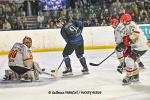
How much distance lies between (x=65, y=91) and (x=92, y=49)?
21.6 ft

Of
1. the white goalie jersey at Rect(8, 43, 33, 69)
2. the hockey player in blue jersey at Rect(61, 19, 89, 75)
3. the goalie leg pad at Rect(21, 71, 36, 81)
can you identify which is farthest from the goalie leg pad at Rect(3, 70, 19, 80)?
the hockey player in blue jersey at Rect(61, 19, 89, 75)

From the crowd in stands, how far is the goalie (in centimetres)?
599

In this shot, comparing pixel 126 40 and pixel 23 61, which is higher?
pixel 126 40

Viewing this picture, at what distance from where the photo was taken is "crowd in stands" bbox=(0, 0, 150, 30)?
15.2 metres

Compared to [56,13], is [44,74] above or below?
below

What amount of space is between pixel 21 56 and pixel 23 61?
10cm

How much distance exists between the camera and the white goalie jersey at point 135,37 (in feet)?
27.2

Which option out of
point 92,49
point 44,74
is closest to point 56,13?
point 92,49

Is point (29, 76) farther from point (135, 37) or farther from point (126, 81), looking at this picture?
point (135, 37)

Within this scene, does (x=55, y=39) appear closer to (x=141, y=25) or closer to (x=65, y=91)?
(x=141, y=25)

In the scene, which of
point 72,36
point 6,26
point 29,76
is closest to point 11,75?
point 29,76

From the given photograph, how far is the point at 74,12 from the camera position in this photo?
51.4 ft

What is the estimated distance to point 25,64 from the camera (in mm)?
8883

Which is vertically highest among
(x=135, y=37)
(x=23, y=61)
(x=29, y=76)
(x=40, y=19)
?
(x=135, y=37)
